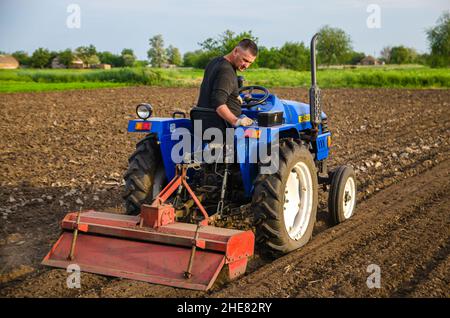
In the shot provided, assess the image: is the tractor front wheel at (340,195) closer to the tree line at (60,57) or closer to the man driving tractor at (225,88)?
the man driving tractor at (225,88)

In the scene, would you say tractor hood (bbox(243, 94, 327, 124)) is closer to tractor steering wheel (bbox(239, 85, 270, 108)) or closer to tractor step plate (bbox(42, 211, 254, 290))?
tractor steering wheel (bbox(239, 85, 270, 108))

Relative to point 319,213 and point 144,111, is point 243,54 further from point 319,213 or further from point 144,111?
point 319,213

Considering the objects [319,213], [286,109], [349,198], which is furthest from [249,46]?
[319,213]

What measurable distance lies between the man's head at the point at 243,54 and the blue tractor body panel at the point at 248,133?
1.77 ft

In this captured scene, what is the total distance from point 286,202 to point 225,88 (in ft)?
3.57

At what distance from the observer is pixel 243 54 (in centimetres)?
461

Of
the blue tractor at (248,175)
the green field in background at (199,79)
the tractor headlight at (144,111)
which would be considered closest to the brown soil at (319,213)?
the blue tractor at (248,175)

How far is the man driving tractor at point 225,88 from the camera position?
14.4ft

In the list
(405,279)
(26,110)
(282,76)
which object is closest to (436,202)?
(405,279)

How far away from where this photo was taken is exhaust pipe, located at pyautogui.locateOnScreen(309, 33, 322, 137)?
5246mm

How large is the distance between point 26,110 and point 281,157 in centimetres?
1372

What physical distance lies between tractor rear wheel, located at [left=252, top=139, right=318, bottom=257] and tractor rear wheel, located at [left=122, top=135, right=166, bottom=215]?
3.51 feet

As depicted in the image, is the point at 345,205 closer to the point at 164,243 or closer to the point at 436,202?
the point at 436,202

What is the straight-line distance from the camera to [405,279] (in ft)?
13.4
